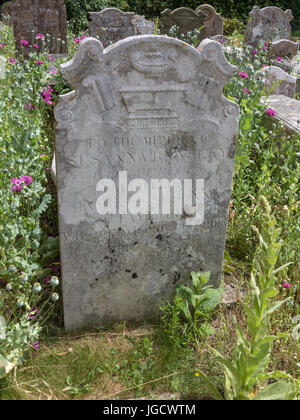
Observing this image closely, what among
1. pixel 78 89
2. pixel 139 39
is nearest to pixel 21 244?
pixel 78 89

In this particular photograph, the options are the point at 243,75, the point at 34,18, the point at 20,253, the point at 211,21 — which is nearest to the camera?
the point at 20,253

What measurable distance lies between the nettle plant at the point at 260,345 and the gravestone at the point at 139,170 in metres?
0.75

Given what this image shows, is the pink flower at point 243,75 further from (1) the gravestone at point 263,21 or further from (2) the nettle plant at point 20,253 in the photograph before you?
(1) the gravestone at point 263,21

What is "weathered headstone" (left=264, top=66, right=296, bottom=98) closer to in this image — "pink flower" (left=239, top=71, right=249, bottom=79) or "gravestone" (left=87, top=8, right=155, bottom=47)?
"pink flower" (left=239, top=71, right=249, bottom=79)

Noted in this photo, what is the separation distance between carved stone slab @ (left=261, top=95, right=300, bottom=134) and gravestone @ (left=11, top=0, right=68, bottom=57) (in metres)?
3.68

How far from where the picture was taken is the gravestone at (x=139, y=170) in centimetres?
228

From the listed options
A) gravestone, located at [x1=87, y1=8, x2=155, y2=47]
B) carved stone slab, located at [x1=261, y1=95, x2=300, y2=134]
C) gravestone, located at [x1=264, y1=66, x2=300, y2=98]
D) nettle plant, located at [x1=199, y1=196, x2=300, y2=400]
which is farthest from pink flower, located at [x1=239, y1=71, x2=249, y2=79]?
gravestone, located at [x1=87, y1=8, x2=155, y2=47]

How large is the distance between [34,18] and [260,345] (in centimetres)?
668

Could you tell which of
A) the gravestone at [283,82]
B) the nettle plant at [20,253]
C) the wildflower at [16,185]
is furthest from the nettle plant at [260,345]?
the gravestone at [283,82]

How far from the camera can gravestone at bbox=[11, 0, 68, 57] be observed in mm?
6766

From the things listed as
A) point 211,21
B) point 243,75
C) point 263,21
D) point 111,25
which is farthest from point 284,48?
point 243,75

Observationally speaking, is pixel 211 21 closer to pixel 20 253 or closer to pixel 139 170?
pixel 139 170

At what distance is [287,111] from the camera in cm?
477

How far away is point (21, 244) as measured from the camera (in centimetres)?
298
